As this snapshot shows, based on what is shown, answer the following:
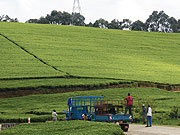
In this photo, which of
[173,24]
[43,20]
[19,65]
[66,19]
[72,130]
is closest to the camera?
[72,130]

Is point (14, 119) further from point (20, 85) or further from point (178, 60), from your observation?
point (178, 60)

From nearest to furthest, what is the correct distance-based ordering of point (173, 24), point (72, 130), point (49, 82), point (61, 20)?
point (72, 130) < point (49, 82) < point (61, 20) < point (173, 24)

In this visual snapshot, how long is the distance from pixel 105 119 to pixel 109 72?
32410 millimetres

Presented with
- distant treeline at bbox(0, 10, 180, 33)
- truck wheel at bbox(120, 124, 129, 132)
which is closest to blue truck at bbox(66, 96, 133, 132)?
truck wheel at bbox(120, 124, 129, 132)

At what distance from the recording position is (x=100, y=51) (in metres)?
76.5

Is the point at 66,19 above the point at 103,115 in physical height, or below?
above

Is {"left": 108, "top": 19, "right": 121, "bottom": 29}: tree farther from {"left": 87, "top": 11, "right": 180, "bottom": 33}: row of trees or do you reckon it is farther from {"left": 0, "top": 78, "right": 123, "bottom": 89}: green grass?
{"left": 0, "top": 78, "right": 123, "bottom": 89}: green grass

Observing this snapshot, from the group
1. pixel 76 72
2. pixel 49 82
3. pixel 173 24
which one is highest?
pixel 173 24

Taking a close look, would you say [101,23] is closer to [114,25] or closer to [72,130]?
[114,25]

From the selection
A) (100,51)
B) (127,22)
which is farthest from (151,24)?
(100,51)

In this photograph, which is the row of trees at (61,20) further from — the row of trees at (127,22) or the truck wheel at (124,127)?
the truck wheel at (124,127)

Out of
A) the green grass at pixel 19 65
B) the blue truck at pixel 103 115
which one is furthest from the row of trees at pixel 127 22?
the blue truck at pixel 103 115

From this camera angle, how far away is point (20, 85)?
4975 cm

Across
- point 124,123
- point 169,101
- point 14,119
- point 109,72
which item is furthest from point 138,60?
point 124,123
